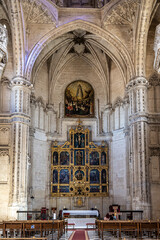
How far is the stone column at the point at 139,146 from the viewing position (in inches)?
801

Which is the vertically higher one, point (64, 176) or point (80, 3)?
point (80, 3)

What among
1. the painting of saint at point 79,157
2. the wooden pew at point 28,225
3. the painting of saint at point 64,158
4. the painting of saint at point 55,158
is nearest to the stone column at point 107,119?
the painting of saint at point 79,157

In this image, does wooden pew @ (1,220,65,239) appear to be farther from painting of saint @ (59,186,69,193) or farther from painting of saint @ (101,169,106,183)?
painting of saint @ (101,169,106,183)

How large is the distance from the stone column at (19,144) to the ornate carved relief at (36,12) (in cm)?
419

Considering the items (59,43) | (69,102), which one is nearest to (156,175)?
(69,102)

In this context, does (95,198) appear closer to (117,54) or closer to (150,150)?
(150,150)

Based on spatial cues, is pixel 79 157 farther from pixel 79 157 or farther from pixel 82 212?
pixel 82 212

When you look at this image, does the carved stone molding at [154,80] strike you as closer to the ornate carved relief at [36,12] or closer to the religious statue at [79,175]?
the ornate carved relief at [36,12]

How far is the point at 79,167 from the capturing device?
2658 cm

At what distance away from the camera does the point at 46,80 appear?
27812mm

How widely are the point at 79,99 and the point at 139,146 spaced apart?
8.78 meters

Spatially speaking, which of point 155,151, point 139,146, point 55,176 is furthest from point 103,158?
point 155,151

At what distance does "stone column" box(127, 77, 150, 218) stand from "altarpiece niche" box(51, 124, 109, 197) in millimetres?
5067

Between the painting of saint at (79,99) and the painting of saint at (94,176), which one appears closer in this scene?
the painting of saint at (94,176)
